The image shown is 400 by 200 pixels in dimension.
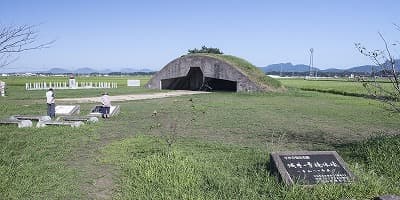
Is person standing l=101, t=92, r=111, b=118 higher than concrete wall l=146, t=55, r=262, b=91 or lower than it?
lower

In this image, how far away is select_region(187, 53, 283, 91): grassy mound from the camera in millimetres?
34344

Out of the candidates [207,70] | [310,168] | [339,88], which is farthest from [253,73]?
[310,168]

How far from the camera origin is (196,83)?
143 feet

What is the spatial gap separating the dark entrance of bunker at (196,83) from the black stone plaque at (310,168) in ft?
109

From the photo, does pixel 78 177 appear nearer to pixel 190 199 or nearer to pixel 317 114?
pixel 190 199

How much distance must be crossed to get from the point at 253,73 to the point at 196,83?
30.7 feet

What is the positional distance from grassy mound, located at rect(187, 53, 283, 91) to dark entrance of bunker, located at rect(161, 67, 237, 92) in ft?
Result: 11.8

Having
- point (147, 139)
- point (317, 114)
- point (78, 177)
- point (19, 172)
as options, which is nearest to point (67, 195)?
point (78, 177)

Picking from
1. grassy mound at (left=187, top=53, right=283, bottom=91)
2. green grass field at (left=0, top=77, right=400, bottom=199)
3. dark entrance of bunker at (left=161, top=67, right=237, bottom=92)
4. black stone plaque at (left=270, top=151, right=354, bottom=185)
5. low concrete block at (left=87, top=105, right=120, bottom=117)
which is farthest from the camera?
dark entrance of bunker at (left=161, top=67, right=237, bottom=92)

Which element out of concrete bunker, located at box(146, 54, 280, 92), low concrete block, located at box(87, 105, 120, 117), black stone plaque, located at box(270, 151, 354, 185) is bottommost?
low concrete block, located at box(87, 105, 120, 117)

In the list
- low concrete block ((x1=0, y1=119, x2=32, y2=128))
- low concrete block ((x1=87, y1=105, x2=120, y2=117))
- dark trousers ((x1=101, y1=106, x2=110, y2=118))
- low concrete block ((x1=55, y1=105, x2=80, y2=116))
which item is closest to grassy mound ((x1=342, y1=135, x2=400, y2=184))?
low concrete block ((x1=0, y1=119, x2=32, y2=128))

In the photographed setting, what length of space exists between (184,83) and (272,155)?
123 feet

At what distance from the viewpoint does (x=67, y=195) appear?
5930 millimetres

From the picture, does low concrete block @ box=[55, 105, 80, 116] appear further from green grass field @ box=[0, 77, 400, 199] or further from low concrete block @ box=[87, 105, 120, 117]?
green grass field @ box=[0, 77, 400, 199]
